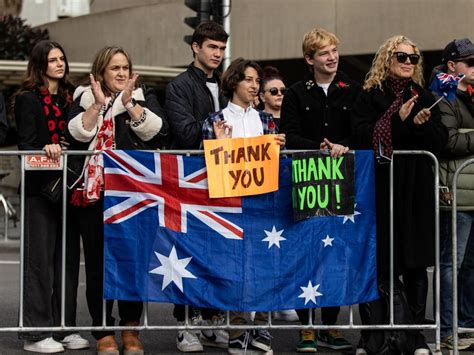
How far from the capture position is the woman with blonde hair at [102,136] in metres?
8.34

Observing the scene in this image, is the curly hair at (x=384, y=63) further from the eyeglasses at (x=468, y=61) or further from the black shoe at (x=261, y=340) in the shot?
the black shoe at (x=261, y=340)

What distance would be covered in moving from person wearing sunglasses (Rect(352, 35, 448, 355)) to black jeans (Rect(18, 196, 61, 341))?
2240 millimetres

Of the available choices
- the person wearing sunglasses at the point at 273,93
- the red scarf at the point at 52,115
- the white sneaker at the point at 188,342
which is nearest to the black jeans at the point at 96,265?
the white sneaker at the point at 188,342

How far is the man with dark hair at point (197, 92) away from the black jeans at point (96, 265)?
810mm

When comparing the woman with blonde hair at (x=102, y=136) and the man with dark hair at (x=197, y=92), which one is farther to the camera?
the man with dark hair at (x=197, y=92)

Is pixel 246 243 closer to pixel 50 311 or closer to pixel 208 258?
pixel 208 258

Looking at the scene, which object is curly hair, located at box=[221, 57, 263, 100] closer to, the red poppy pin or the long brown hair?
the red poppy pin

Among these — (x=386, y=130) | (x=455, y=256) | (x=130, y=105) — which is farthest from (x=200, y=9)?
(x=455, y=256)

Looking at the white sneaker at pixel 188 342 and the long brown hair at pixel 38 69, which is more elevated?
the long brown hair at pixel 38 69

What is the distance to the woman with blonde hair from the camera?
27.4 feet

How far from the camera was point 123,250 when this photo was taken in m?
8.33

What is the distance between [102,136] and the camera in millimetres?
8484

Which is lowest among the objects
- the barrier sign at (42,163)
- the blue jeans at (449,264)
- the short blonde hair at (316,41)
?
the blue jeans at (449,264)

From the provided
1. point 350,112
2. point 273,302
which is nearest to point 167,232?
point 273,302
